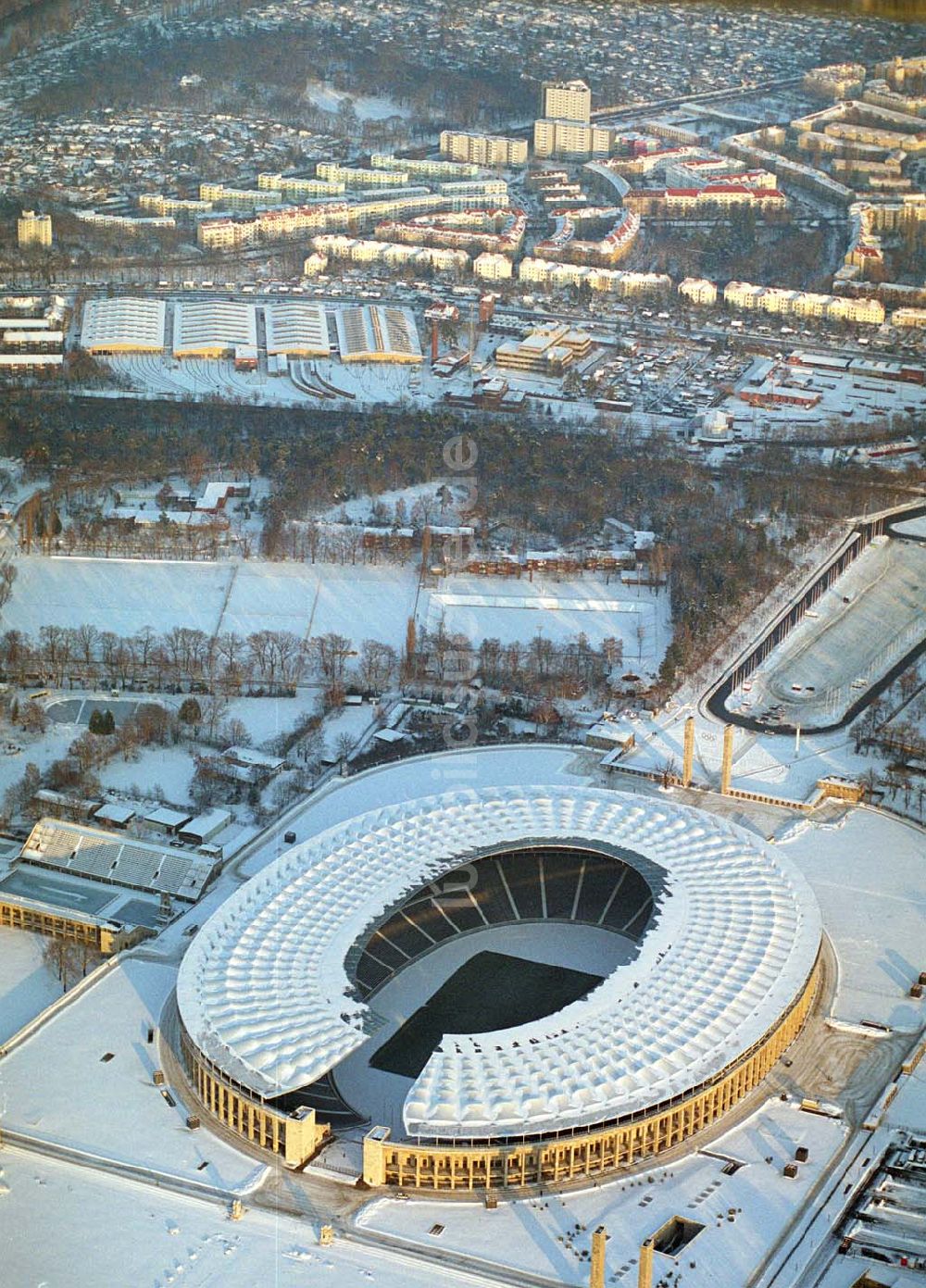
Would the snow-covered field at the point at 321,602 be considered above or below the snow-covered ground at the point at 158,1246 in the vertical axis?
below

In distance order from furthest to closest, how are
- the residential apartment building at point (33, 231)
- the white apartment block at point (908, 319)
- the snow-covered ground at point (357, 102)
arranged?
the snow-covered ground at point (357, 102), the residential apartment building at point (33, 231), the white apartment block at point (908, 319)

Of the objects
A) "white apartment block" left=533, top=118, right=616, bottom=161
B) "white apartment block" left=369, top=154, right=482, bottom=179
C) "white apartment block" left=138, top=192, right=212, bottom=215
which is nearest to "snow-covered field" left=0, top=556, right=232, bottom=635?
"white apartment block" left=138, top=192, right=212, bottom=215

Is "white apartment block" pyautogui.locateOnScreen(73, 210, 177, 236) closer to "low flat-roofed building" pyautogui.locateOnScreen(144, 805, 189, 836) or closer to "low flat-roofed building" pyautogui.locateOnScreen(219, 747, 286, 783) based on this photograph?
"low flat-roofed building" pyautogui.locateOnScreen(219, 747, 286, 783)

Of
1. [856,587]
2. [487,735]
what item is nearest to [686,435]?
[856,587]

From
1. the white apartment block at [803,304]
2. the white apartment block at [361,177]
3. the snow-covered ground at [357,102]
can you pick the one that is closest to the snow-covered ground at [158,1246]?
the white apartment block at [803,304]

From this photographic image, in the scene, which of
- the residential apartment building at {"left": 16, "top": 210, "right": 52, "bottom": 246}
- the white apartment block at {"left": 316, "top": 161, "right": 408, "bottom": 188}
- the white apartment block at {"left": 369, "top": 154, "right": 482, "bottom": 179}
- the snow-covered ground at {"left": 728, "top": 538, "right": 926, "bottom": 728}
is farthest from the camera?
the white apartment block at {"left": 369, "top": 154, "right": 482, "bottom": 179}

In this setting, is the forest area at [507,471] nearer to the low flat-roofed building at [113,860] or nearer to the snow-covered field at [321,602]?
the snow-covered field at [321,602]

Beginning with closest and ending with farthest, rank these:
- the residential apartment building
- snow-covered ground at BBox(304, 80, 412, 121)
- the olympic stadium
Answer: the olympic stadium, the residential apartment building, snow-covered ground at BBox(304, 80, 412, 121)
